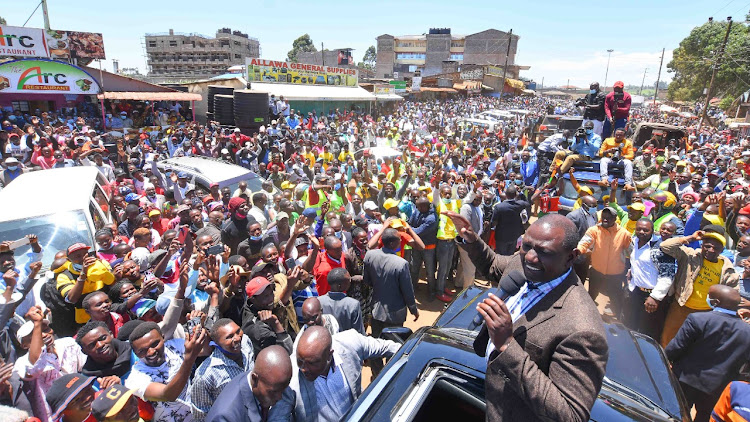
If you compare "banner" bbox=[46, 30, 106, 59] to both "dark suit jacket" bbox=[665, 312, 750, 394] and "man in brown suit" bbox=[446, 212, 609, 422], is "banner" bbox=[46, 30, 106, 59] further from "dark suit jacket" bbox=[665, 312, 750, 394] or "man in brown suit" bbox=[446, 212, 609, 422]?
"dark suit jacket" bbox=[665, 312, 750, 394]

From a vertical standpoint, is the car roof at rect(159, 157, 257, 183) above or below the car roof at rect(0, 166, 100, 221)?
below

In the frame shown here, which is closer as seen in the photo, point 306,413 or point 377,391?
point 377,391

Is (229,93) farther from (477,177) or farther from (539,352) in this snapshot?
(539,352)

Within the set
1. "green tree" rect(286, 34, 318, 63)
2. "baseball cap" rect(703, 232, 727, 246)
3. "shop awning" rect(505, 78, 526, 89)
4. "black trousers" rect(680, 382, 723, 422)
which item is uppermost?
"green tree" rect(286, 34, 318, 63)

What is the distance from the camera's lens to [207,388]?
8.24ft

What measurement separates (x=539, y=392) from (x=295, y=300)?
2709 millimetres

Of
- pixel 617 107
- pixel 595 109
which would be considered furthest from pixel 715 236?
pixel 595 109

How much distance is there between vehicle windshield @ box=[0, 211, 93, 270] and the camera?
183 inches

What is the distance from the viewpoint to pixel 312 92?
86.6 feet

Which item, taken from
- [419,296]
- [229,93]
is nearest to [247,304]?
[419,296]

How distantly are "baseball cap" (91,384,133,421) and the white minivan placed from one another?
10.5ft

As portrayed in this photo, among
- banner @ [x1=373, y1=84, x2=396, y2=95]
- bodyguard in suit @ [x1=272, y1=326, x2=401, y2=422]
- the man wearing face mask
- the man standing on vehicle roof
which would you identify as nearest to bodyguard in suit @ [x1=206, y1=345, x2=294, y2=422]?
bodyguard in suit @ [x1=272, y1=326, x2=401, y2=422]

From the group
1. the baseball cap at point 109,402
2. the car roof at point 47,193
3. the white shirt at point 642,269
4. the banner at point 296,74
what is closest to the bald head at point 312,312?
the baseball cap at point 109,402

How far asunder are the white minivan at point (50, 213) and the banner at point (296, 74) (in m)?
20.9
